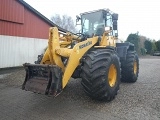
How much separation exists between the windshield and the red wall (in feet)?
23.3

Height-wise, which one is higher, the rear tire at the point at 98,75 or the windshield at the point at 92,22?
the windshield at the point at 92,22

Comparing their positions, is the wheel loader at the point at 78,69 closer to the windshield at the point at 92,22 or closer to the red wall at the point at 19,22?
the windshield at the point at 92,22

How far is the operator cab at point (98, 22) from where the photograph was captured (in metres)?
6.87

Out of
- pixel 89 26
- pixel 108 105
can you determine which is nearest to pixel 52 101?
pixel 108 105

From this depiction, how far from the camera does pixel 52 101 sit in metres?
5.91

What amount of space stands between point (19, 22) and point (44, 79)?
9.55 m

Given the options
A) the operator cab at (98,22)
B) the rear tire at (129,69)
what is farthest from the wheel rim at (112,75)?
the rear tire at (129,69)

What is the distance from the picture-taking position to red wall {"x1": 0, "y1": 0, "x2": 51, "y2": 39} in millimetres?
12637

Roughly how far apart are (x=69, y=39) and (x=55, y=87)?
7.73 feet

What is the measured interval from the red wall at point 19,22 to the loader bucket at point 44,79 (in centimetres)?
817

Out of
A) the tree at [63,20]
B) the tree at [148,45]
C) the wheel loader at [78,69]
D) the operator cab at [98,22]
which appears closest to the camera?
the wheel loader at [78,69]

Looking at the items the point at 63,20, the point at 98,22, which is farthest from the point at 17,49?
the point at 63,20

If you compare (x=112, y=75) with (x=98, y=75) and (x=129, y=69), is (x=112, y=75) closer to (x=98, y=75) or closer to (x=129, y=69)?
(x=98, y=75)

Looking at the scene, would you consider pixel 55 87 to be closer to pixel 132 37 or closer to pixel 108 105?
pixel 108 105
